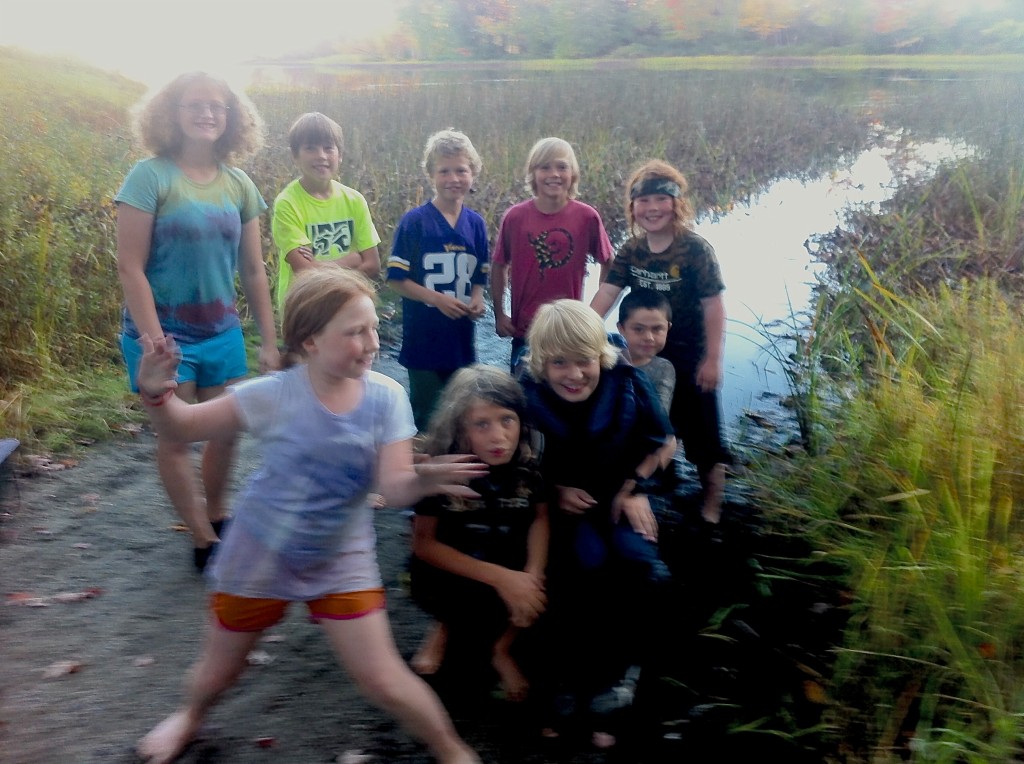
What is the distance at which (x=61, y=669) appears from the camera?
294 cm

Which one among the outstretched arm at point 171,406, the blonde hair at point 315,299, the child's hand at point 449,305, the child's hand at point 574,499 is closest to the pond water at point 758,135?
the child's hand at point 449,305

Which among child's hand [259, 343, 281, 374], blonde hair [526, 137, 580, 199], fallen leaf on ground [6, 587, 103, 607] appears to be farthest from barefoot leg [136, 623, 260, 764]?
blonde hair [526, 137, 580, 199]

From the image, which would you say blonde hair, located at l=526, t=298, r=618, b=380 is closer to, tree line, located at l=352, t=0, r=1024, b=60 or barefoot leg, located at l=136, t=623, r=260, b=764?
barefoot leg, located at l=136, t=623, r=260, b=764

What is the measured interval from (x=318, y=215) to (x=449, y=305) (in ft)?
2.52

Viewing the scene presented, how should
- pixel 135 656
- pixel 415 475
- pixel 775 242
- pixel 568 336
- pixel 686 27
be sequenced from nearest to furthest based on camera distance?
1. pixel 415 475
2. pixel 568 336
3. pixel 135 656
4. pixel 775 242
5. pixel 686 27

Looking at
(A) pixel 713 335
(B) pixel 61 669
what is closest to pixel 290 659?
(B) pixel 61 669

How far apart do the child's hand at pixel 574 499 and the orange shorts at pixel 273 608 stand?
0.84 m

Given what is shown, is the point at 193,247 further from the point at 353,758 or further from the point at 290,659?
the point at 353,758

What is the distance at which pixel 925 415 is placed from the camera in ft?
11.4

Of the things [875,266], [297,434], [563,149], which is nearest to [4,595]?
[297,434]

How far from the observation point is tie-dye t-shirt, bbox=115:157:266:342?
307 centimetres

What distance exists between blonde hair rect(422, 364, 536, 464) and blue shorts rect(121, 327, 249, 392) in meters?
1.05

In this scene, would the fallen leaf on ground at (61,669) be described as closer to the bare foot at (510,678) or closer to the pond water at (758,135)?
the bare foot at (510,678)

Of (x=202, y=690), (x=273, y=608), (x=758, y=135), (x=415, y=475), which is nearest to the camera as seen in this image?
(x=415, y=475)
